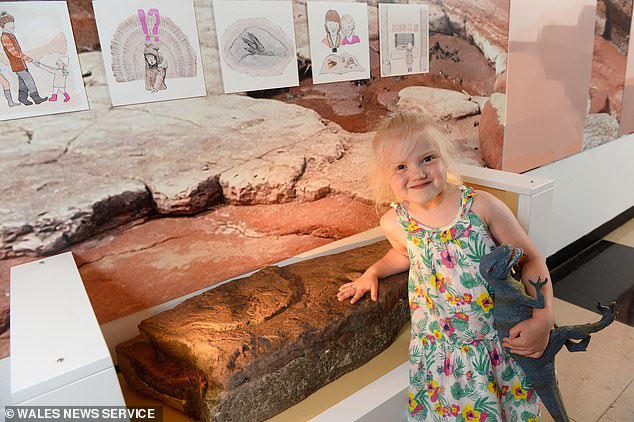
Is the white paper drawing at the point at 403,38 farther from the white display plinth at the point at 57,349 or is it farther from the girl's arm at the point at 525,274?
the white display plinth at the point at 57,349

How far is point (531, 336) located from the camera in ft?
3.81

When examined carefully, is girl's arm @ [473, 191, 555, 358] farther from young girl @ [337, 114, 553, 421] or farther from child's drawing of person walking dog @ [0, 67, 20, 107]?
child's drawing of person walking dog @ [0, 67, 20, 107]

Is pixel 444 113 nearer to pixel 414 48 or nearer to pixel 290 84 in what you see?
pixel 414 48

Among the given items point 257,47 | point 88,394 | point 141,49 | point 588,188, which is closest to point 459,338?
point 88,394

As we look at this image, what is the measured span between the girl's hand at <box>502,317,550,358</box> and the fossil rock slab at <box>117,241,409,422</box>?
38 centimetres

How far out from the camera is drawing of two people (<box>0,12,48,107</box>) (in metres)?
1.10

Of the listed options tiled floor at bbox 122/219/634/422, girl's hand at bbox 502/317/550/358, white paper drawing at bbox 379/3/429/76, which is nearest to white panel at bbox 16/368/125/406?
tiled floor at bbox 122/219/634/422

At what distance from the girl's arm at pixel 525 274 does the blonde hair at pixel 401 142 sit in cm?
17

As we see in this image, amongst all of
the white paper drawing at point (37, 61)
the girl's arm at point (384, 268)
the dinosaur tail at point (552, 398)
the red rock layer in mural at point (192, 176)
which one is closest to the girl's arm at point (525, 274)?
the dinosaur tail at point (552, 398)

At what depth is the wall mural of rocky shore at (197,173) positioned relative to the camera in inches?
47.7

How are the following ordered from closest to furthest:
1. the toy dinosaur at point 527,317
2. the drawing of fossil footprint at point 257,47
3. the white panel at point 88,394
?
the white panel at point 88,394 < the toy dinosaur at point 527,317 < the drawing of fossil footprint at point 257,47

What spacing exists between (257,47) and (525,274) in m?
1.06

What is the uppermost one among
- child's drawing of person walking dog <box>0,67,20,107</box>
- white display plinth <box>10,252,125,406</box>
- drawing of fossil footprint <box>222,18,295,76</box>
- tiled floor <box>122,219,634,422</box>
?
drawing of fossil footprint <box>222,18,295,76</box>

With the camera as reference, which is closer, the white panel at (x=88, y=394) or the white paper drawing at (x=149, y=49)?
the white panel at (x=88, y=394)
